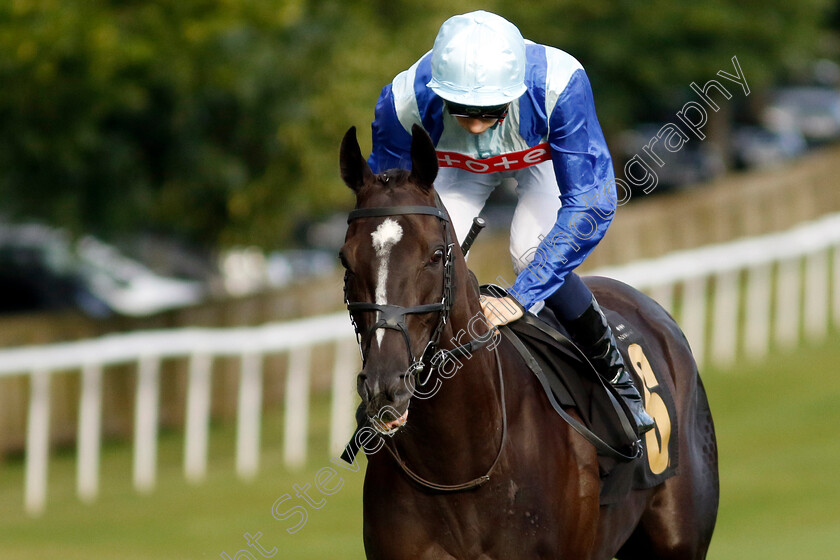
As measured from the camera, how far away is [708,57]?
68.9 feet

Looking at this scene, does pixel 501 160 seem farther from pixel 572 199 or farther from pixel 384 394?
pixel 384 394

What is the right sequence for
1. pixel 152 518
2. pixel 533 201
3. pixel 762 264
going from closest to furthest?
pixel 533 201
pixel 152 518
pixel 762 264

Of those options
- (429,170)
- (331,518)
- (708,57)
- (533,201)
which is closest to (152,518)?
(331,518)

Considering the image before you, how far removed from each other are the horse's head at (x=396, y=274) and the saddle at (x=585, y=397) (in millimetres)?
655

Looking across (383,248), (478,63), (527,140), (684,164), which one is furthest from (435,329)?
(684,164)

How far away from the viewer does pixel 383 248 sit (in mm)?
3486

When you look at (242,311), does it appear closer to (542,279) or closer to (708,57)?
(542,279)

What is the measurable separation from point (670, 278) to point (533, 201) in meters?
7.80

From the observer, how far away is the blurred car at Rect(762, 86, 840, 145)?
1345 inches

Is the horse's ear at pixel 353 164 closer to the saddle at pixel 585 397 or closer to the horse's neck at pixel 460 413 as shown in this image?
the horse's neck at pixel 460 413

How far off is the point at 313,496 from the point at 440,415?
515 cm

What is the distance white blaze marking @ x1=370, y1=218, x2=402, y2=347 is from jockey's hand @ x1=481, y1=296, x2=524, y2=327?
602 mm

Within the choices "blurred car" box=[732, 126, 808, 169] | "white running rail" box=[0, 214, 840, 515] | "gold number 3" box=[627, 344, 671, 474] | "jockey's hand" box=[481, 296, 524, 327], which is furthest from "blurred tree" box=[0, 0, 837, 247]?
"blurred car" box=[732, 126, 808, 169]

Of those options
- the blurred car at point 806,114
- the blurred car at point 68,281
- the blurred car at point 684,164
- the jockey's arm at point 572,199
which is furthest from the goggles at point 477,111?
the blurred car at point 806,114
